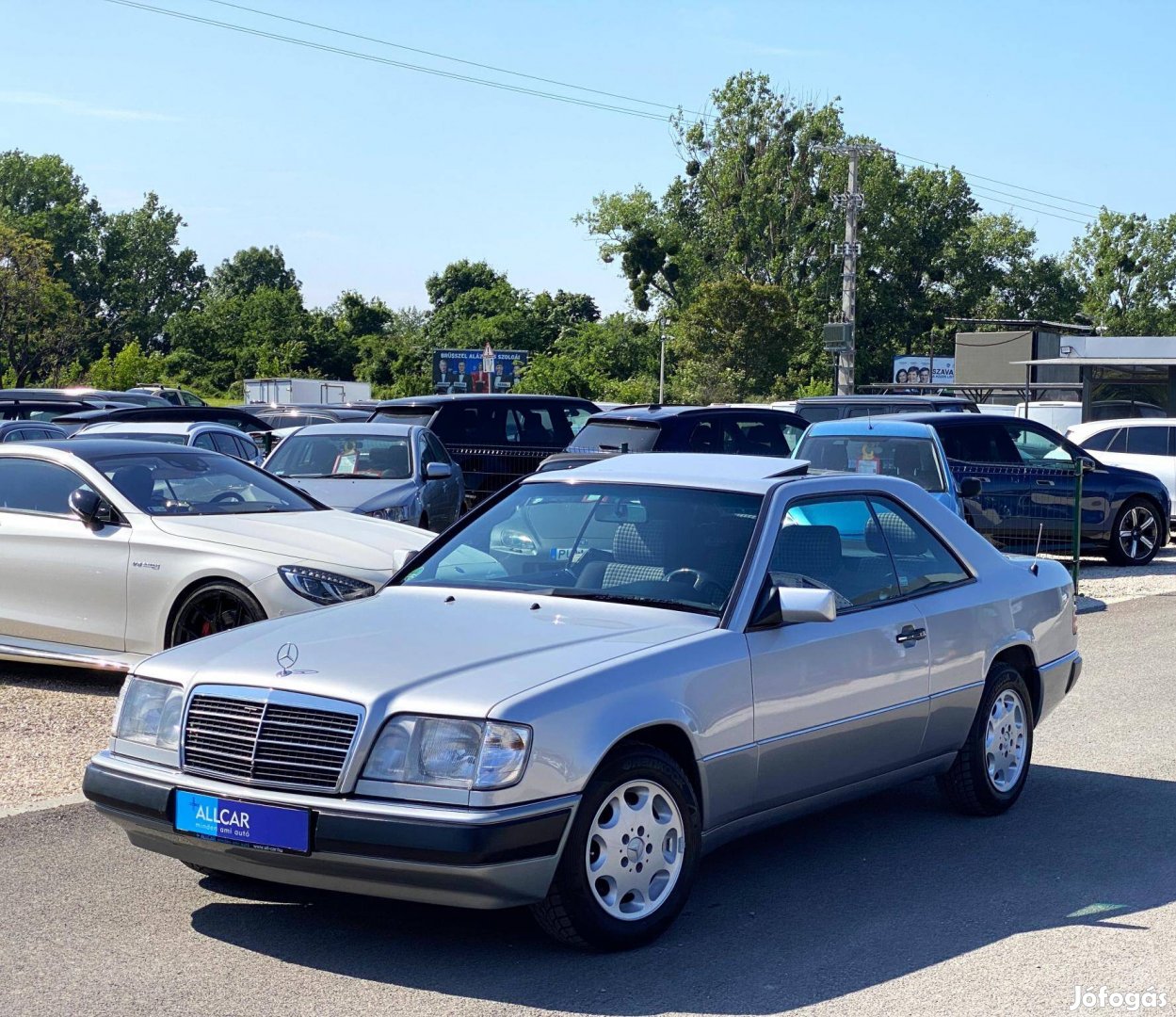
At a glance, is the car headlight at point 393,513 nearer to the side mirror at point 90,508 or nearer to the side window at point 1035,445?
the side mirror at point 90,508

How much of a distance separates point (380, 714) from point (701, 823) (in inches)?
48.5

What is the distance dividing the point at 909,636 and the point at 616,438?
35.3ft

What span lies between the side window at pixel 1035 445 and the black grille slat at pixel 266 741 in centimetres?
1355

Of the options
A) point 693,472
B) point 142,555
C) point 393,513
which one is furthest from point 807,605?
point 393,513

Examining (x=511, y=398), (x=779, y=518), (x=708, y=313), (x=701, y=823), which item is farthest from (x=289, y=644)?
(x=708, y=313)

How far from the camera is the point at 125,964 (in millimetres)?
4727

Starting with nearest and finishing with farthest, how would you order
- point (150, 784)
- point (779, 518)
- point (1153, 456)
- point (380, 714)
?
point (380, 714) → point (150, 784) → point (779, 518) → point (1153, 456)

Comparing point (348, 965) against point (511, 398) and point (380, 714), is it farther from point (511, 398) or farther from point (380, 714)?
point (511, 398)

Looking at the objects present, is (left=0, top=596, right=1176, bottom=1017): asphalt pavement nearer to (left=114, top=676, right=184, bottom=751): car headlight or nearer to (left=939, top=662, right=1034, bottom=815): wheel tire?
(left=939, top=662, right=1034, bottom=815): wheel tire

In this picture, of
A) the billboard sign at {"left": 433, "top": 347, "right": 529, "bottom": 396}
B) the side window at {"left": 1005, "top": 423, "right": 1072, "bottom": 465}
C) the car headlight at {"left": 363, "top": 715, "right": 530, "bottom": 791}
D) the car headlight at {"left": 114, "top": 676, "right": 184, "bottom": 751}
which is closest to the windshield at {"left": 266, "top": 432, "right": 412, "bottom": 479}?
the side window at {"left": 1005, "top": 423, "right": 1072, "bottom": 465}

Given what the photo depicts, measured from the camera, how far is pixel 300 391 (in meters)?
59.7

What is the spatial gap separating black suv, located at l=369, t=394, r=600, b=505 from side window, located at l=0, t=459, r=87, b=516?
10.2m

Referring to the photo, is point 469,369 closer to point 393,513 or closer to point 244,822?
point 393,513

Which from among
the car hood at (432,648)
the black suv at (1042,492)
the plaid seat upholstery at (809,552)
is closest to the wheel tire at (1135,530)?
the black suv at (1042,492)
